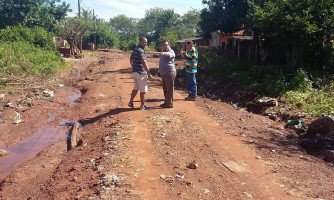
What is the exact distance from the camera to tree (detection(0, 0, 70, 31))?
37.4m

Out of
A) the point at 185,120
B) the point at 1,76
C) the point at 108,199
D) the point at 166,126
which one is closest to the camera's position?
the point at 108,199

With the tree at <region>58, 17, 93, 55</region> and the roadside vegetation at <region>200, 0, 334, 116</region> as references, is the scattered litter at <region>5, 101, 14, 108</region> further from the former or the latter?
the tree at <region>58, 17, 93, 55</region>

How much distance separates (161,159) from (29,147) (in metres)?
3.86

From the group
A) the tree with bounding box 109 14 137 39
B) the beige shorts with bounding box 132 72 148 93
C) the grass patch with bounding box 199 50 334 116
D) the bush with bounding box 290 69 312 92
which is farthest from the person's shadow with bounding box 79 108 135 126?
the tree with bounding box 109 14 137 39

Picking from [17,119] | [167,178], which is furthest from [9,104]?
[167,178]

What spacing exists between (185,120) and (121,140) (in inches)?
83.2

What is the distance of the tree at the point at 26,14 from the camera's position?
37.4 m

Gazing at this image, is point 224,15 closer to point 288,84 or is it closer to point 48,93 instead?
point 288,84

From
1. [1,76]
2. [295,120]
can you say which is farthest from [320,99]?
[1,76]

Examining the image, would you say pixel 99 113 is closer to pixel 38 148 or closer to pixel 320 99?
pixel 38 148

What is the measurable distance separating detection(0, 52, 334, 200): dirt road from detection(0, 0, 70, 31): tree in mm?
30598

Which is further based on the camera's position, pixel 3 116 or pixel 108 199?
pixel 3 116

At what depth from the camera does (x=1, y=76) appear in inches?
551

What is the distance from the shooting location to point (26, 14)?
3791 centimetres
